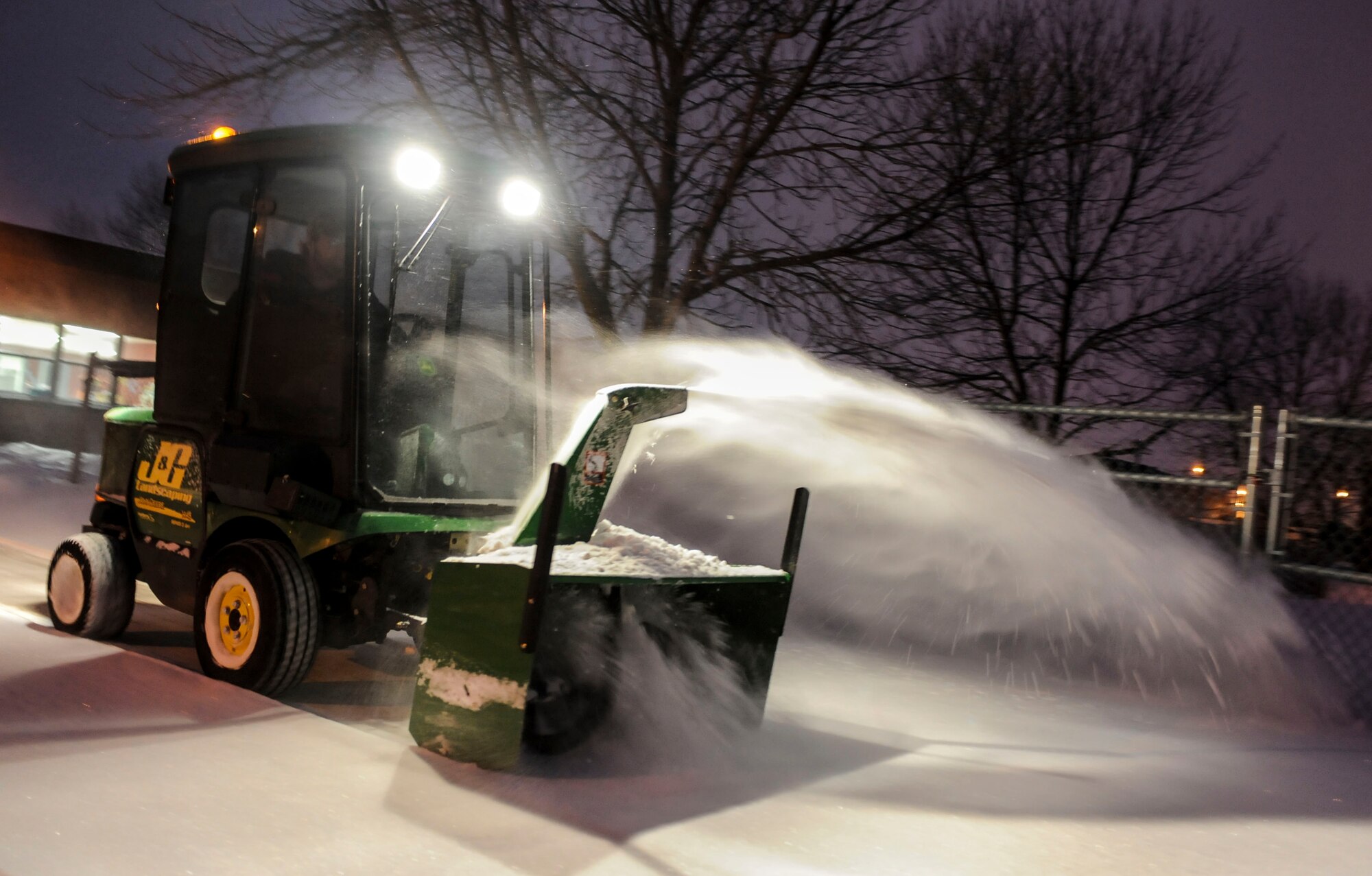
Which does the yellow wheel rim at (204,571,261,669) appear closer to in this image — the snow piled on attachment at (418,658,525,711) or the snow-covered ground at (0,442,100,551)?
the snow piled on attachment at (418,658,525,711)

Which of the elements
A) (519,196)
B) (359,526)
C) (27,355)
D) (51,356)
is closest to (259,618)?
(359,526)

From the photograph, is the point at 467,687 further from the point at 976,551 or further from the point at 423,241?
the point at 976,551

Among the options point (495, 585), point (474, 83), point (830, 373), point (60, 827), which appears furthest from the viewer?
point (474, 83)

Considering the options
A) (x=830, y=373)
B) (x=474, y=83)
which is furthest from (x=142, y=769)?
(x=474, y=83)

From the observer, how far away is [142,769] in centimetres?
383

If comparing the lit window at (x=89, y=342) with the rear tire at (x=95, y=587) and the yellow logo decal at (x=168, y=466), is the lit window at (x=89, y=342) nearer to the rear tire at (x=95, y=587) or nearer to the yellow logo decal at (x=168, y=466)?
the rear tire at (x=95, y=587)

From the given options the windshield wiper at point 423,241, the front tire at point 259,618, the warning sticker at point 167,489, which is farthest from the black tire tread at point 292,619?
the windshield wiper at point 423,241

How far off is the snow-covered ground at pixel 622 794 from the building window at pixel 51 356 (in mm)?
20131

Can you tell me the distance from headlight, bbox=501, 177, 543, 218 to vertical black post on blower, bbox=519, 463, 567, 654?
219cm

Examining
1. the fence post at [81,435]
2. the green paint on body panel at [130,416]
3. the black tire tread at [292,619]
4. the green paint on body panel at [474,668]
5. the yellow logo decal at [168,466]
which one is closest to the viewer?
the green paint on body panel at [474,668]

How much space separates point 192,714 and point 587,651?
1674 millimetres

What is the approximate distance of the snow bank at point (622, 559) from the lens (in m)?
4.37

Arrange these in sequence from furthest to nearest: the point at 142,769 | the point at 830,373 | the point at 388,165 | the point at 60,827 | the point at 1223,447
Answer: the point at 830,373
the point at 1223,447
the point at 388,165
the point at 142,769
the point at 60,827

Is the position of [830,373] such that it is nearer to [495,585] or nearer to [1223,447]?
[1223,447]
